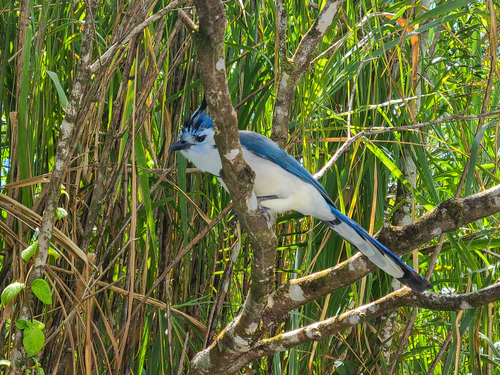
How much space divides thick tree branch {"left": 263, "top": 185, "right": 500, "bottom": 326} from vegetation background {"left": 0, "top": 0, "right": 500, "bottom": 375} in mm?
253

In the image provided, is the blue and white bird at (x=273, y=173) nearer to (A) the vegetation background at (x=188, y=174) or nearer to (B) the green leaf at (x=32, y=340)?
(A) the vegetation background at (x=188, y=174)

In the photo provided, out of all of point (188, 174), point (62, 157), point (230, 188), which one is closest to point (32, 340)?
point (62, 157)

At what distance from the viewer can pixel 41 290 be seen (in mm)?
1675

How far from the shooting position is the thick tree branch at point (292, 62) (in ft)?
6.37

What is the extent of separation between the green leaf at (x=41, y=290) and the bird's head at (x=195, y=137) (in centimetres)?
67

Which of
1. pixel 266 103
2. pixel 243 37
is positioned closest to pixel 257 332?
pixel 266 103

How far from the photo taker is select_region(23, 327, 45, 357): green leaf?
168 centimetres

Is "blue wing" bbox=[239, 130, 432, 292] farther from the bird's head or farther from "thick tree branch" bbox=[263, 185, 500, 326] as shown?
the bird's head

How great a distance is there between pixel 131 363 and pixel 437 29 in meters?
1.86

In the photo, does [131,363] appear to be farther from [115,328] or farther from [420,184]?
[420,184]

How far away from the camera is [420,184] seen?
8.79ft

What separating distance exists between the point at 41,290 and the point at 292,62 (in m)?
0.99

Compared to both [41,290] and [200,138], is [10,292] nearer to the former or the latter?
[41,290]

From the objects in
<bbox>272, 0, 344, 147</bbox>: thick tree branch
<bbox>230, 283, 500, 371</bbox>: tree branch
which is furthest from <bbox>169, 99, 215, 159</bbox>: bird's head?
<bbox>230, 283, 500, 371</bbox>: tree branch
